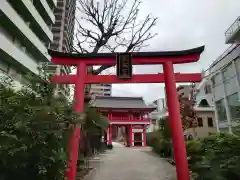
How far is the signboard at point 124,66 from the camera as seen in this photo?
24.1ft

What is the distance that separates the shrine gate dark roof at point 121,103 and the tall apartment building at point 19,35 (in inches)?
455

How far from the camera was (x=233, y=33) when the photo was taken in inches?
565

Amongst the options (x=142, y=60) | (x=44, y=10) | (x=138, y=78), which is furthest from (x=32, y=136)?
(x=44, y=10)

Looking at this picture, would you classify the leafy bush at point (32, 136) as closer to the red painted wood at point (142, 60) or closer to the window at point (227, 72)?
the red painted wood at point (142, 60)

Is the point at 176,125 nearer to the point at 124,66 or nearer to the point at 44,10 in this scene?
the point at 124,66

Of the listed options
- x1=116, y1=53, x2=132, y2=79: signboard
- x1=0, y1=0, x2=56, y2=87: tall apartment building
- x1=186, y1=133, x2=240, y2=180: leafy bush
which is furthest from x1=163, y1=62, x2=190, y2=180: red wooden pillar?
x1=0, y1=0, x2=56, y2=87: tall apartment building

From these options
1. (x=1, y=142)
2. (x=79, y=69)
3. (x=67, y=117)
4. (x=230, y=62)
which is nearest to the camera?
(x=1, y=142)

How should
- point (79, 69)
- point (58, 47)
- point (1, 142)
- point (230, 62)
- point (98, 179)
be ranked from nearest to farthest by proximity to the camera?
point (1, 142), point (79, 69), point (98, 179), point (230, 62), point (58, 47)

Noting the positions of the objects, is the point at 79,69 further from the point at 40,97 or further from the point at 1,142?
the point at 1,142

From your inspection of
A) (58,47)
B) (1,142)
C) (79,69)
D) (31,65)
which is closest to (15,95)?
(1,142)

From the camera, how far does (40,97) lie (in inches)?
191

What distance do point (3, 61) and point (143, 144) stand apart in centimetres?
2178

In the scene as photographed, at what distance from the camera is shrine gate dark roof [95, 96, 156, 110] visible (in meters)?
31.4

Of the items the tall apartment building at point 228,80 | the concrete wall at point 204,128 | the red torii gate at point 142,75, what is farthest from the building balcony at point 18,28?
the concrete wall at point 204,128
